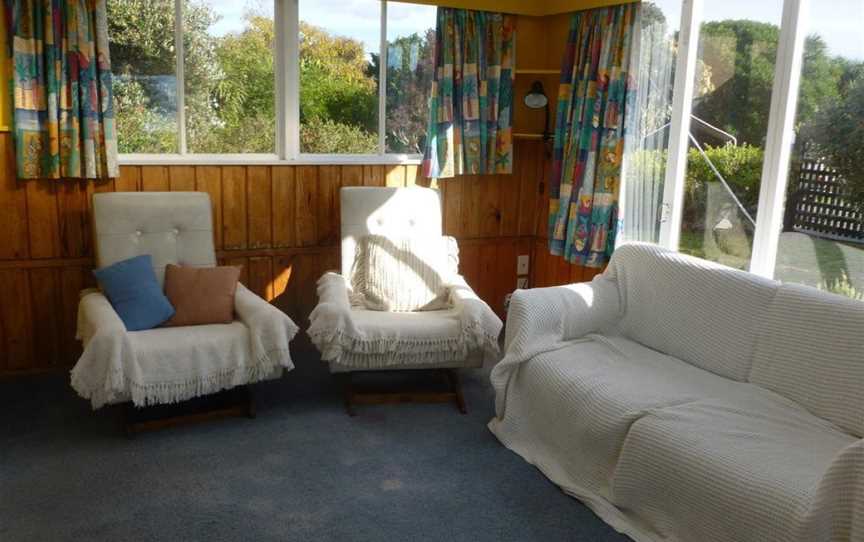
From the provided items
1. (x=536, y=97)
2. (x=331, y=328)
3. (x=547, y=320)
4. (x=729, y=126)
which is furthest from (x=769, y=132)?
(x=331, y=328)

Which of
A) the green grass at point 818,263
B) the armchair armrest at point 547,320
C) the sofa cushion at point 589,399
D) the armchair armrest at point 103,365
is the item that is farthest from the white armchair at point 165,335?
the green grass at point 818,263

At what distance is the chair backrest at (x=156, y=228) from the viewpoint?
11.4 feet

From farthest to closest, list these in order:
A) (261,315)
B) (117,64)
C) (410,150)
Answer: (410,150)
(117,64)
(261,315)

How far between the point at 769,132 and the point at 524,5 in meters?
1.77

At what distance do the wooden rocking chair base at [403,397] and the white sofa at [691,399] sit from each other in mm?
311

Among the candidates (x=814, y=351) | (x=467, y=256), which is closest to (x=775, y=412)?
(x=814, y=351)

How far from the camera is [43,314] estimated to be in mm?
3758

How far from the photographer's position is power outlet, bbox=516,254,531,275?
4.89 meters

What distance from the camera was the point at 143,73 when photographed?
12.4 feet

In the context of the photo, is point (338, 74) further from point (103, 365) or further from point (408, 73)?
point (103, 365)

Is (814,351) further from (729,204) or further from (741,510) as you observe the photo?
(729,204)

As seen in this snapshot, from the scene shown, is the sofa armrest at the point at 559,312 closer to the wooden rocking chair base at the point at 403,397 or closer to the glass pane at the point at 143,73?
the wooden rocking chair base at the point at 403,397

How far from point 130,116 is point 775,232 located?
312 centimetres

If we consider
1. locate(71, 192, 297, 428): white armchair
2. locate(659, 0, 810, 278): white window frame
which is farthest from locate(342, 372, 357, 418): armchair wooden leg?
locate(659, 0, 810, 278): white window frame
